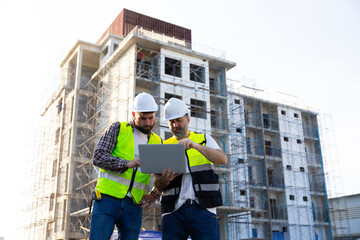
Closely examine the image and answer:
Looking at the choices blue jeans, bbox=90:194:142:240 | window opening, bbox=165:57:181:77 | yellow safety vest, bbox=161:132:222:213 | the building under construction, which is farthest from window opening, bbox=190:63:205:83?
blue jeans, bbox=90:194:142:240

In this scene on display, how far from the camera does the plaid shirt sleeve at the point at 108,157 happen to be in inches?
116

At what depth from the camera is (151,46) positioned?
2288 centimetres

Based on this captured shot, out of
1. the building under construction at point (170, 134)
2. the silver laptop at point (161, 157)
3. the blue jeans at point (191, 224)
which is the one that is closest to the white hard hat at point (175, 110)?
the silver laptop at point (161, 157)

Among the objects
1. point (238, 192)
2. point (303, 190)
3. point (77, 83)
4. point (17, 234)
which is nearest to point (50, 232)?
point (17, 234)

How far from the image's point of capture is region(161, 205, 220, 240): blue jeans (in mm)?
2984

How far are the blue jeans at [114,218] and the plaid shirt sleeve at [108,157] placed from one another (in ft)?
0.78

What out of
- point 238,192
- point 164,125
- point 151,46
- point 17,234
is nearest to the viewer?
point 164,125

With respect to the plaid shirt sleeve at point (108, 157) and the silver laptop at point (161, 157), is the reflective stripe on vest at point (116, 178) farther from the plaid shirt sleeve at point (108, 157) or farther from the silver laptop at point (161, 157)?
the silver laptop at point (161, 157)

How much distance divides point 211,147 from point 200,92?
2019 cm

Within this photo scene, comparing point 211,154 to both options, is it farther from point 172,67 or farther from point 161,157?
point 172,67

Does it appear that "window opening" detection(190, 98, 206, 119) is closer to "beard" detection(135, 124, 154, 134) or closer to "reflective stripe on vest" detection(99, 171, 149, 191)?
"beard" detection(135, 124, 154, 134)

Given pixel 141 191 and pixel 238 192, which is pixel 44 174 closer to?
pixel 238 192

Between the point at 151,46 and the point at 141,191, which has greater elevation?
the point at 151,46

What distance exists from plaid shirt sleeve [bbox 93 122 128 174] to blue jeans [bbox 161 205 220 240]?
603 millimetres
